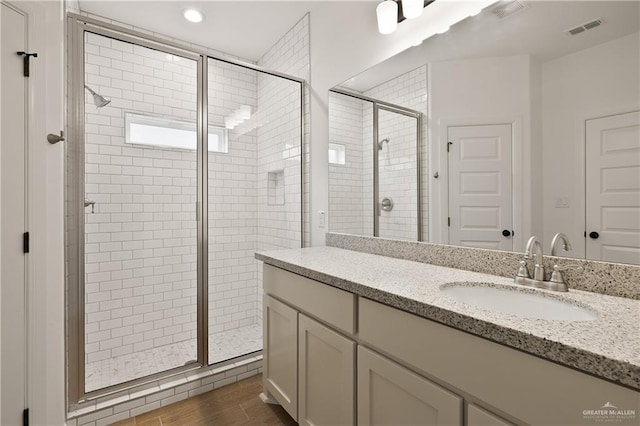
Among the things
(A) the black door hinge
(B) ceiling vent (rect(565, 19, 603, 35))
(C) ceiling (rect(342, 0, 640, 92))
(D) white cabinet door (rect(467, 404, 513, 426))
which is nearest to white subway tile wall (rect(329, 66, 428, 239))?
(C) ceiling (rect(342, 0, 640, 92))

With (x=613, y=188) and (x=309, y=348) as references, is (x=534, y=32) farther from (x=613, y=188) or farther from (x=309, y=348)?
(x=309, y=348)

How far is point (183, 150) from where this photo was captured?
246 cm

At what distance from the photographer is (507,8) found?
49.7 inches

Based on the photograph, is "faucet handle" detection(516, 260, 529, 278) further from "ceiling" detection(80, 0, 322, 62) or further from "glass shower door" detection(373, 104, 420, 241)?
"ceiling" detection(80, 0, 322, 62)

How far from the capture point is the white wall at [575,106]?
3.22 feet

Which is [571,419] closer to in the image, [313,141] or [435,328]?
[435,328]

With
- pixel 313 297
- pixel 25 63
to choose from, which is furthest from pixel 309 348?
pixel 25 63

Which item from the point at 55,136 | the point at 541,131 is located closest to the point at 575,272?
the point at 541,131

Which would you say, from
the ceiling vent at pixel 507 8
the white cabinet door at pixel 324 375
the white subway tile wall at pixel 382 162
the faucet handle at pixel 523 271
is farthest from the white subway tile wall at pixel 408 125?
the white cabinet door at pixel 324 375

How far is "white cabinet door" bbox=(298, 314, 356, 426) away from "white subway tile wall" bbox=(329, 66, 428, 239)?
2.32ft

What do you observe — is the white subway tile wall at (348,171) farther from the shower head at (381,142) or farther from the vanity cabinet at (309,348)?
the vanity cabinet at (309,348)

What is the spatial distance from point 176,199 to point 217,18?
150 centimetres

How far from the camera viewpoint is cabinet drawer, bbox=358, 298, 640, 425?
62cm

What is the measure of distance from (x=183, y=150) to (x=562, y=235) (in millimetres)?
2455
